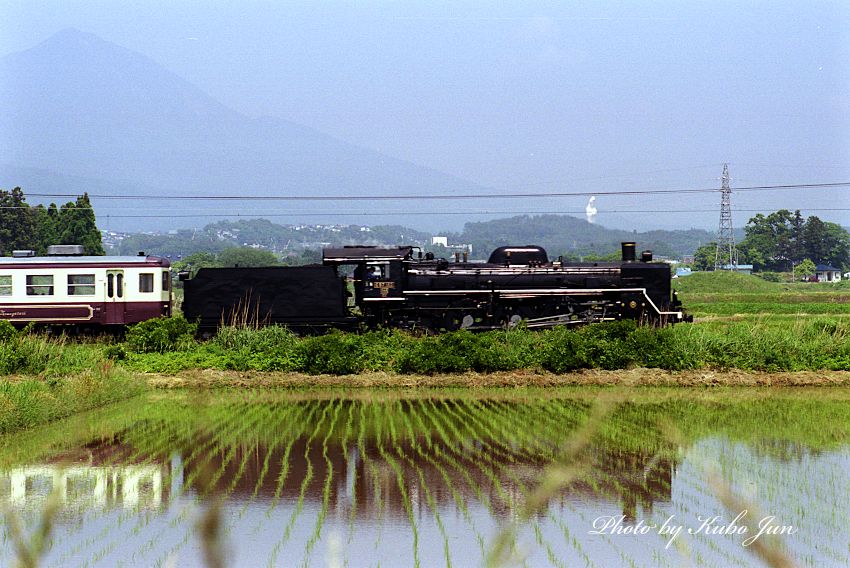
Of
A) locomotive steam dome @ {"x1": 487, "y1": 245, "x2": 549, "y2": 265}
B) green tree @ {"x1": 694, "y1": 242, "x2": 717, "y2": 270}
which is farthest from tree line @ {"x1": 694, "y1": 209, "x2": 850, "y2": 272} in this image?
locomotive steam dome @ {"x1": 487, "y1": 245, "x2": 549, "y2": 265}

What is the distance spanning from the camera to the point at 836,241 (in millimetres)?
181250

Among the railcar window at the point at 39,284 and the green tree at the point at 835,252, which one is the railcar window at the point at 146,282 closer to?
the railcar window at the point at 39,284

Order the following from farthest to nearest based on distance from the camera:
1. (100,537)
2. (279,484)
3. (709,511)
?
1. (279,484)
2. (709,511)
3. (100,537)

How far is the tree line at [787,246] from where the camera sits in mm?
172875

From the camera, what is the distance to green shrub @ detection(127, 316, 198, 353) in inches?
1089

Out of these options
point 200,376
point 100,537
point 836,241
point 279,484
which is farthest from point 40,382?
point 836,241

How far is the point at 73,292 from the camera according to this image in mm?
32531

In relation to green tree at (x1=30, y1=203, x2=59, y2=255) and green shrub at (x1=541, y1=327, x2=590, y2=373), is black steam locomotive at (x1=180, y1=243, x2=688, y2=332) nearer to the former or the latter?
green shrub at (x1=541, y1=327, x2=590, y2=373)

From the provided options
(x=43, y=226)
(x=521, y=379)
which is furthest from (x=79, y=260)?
(x=43, y=226)

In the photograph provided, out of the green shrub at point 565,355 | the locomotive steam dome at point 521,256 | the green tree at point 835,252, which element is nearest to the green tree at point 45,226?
the locomotive steam dome at point 521,256

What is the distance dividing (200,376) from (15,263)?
11587 mm

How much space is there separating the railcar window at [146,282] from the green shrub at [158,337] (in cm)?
484

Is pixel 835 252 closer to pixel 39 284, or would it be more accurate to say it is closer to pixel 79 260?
pixel 79 260

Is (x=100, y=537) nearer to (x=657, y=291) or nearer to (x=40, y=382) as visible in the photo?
(x=40, y=382)
